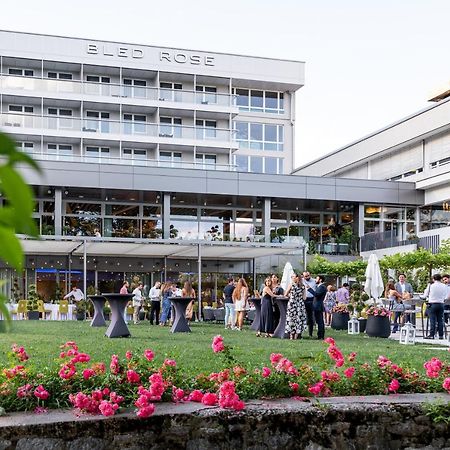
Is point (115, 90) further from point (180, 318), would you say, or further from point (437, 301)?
point (437, 301)

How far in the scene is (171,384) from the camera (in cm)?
623

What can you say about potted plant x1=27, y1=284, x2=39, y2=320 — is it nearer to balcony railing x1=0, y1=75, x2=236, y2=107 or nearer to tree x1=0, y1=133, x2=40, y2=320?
balcony railing x1=0, y1=75, x2=236, y2=107

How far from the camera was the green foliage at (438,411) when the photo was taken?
6.24 metres

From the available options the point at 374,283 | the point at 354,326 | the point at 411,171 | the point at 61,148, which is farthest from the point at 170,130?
the point at 354,326

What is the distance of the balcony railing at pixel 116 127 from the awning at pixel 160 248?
1506cm

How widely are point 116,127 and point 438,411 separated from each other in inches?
1711

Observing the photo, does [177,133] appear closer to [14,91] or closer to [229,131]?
[229,131]

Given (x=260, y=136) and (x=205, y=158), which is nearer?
(x=205, y=158)

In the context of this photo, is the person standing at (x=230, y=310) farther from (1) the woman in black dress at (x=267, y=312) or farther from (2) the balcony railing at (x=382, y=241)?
(2) the balcony railing at (x=382, y=241)

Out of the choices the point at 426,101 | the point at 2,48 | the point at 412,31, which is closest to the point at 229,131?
the point at 2,48

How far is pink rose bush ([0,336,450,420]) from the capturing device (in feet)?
19.0

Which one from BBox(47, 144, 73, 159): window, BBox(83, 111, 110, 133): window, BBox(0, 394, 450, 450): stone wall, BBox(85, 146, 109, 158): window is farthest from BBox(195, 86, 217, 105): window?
BBox(0, 394, 450, 450): stone wall

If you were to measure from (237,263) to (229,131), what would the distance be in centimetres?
1399

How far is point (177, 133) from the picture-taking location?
49219 mm
